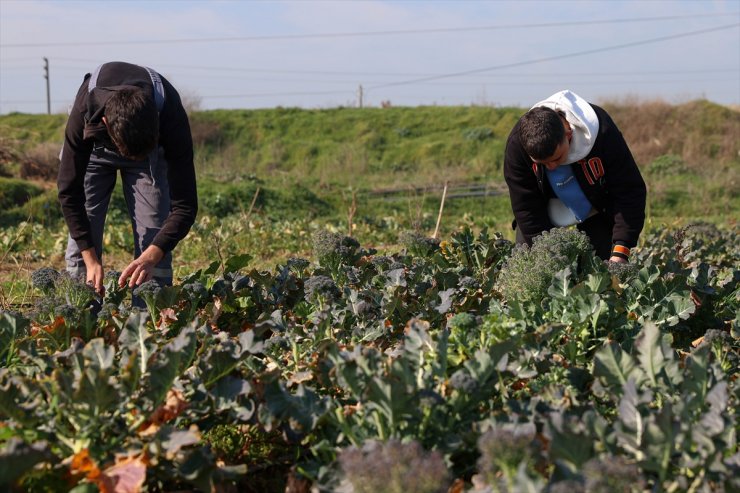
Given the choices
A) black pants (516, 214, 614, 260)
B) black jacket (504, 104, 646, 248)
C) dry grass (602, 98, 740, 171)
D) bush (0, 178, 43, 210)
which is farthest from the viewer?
dry grass (602, 98, 740, 171)

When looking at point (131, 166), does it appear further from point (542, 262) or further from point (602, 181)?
point (602, 181)

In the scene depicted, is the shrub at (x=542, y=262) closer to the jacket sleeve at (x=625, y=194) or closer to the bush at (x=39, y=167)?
the jacket sleeve at (x=625, y=194)

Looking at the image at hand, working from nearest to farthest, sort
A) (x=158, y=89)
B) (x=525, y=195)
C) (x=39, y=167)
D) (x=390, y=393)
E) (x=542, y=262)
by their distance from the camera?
1. (x=390, y=393)
2. (x=542, y=262)
3. (x=158, y=89)
4. (x=525, y=195)
5. (x=39, y=167)

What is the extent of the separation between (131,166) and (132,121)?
3.78 ft

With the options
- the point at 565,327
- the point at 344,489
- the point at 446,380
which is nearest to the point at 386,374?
the point at 446,380

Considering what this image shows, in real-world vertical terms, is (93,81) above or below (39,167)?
above

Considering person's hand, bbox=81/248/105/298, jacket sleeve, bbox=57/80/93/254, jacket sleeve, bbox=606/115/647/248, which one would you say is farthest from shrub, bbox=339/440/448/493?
jacket sleeve, bbox=606/115/647/248

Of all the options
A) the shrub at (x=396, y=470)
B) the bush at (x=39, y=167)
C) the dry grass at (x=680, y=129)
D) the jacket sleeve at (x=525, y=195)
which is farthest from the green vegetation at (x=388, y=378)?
the dry grass at (x=680, y=129)

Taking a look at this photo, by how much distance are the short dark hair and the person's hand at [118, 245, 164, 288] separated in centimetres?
198

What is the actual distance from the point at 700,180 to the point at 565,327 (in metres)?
19.6

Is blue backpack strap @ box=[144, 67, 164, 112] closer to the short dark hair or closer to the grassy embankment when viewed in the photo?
the short dark hair

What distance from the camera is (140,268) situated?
4086 millimetres

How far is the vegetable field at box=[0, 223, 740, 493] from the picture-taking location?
2059 mm

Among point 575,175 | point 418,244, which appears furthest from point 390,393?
point 418,244
